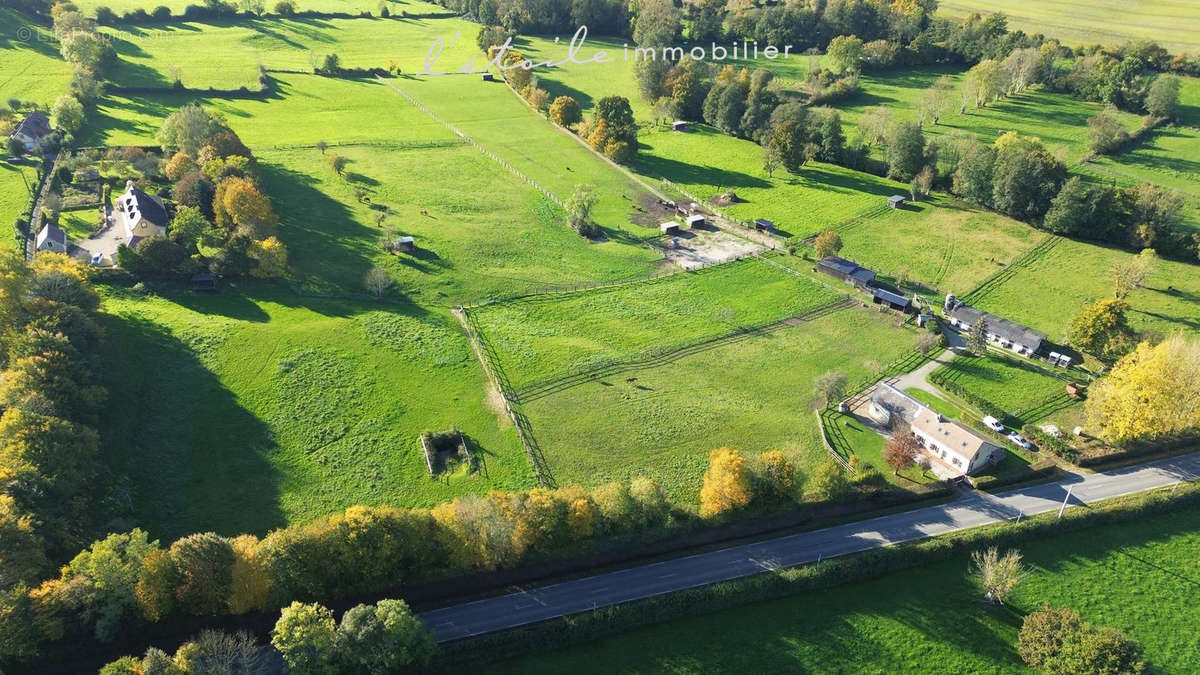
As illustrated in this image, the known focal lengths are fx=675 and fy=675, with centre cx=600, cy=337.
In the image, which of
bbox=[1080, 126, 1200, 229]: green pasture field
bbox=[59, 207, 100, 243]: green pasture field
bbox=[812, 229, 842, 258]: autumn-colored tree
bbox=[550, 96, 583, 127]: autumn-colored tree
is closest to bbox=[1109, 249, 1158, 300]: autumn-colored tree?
bbox=[1080, 126, 1200, 229]: green pasture field

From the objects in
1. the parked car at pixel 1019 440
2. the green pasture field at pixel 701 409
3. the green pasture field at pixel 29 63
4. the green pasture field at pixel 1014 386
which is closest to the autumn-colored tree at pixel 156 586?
the green pasture field at pixel 701 409

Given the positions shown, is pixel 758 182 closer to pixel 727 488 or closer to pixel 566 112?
pixel 566 112

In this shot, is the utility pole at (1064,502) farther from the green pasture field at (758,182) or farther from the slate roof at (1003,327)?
the green pasture field at (758,182)

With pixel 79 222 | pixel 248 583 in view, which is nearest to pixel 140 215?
pixel 79 222

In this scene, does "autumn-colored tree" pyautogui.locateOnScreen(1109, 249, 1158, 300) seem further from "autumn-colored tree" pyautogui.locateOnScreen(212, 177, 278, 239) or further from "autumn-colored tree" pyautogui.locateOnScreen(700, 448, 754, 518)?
"autumn-colored tree" pyautogui.locateOnScreen(212, 177, 278, 239)

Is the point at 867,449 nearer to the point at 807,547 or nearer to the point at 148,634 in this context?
the point at 807,547
